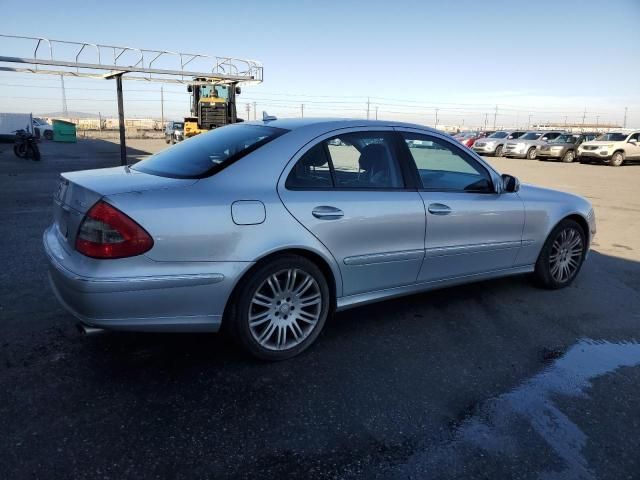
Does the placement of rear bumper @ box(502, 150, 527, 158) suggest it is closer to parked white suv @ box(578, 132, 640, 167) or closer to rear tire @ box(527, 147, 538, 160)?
rear tire @ box(527, 147, 538, 160)

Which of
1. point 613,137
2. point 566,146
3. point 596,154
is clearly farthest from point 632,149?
point 566,146

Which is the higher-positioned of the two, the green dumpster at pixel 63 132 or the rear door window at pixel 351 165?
the rear door window at pixel 351 165

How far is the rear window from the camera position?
3.07 metres

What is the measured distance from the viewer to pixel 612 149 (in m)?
Answer: 24.7

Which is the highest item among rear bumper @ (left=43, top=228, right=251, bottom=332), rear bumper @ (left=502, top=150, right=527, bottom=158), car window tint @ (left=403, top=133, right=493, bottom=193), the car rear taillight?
car window tint @ (left=403, top=133, right=493, bottom=193)

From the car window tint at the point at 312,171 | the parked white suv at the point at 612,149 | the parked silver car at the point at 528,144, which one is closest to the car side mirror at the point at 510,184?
the car window tint at the point at 312,171

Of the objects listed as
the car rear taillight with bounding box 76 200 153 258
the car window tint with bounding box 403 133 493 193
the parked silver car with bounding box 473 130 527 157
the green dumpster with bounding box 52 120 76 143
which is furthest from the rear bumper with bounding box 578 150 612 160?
the green dumpster with bounding box 52 120 76 143

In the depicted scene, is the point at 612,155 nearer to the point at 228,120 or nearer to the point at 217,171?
the point at 228,120

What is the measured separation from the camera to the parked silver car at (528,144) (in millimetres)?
26953

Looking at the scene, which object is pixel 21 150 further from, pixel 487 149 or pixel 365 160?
pixel 487 149

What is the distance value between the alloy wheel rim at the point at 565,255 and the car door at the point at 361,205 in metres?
1.81

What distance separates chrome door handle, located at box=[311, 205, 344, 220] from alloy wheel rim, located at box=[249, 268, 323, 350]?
1.20 ft

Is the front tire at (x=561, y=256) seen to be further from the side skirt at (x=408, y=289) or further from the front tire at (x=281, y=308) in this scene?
the front tire at (x=281, y=308)

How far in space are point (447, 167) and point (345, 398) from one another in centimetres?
223
